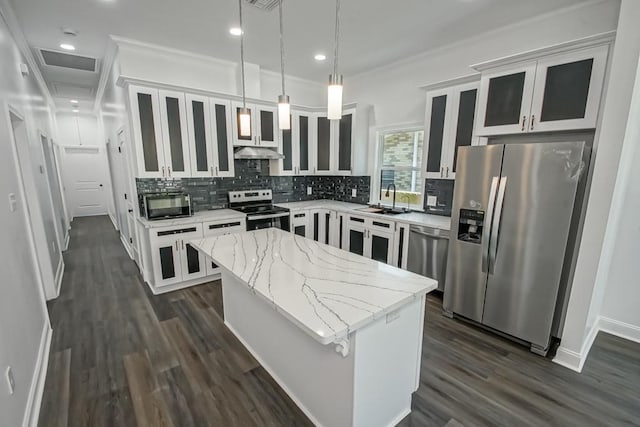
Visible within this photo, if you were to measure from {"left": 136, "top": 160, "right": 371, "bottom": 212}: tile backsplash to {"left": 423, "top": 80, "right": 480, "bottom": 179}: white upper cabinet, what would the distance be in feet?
4.33

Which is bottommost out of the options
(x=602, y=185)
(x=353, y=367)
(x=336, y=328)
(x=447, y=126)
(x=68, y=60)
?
(x=353, y=367)

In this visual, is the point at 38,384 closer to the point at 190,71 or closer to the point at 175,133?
the point at 175,133

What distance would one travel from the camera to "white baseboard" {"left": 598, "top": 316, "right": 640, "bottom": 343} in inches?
101

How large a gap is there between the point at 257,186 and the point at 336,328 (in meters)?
3.67

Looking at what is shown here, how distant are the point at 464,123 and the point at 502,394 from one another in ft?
8.44

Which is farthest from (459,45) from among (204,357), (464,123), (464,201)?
(204,357)

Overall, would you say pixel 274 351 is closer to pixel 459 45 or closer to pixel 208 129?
pixel 208 129

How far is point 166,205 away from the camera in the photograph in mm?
3453

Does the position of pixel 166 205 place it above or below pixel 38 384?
above

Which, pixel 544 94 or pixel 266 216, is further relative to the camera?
pixel 266 216

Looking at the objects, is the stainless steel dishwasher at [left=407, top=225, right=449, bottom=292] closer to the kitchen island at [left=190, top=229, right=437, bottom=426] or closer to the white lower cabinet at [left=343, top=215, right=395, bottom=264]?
the white lower cabinet at [left=343, top=215, right=395, bottom=264]


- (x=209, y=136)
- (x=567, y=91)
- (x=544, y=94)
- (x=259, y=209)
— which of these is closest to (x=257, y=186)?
(x=259, y=209)

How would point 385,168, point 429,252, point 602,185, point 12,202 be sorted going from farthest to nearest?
point 385,168 < point 429,252 < point 12,202 < point 602,185

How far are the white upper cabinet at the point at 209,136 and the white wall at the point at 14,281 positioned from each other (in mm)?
1597
